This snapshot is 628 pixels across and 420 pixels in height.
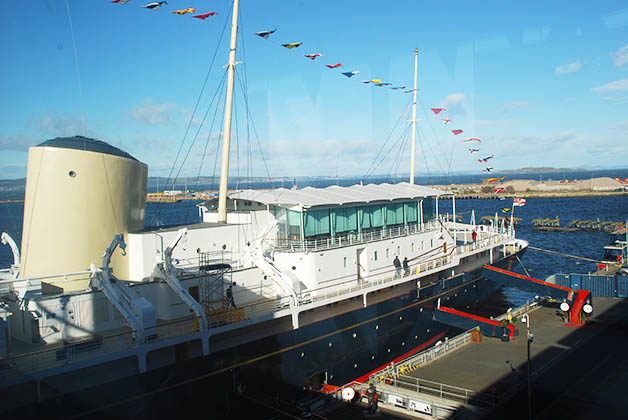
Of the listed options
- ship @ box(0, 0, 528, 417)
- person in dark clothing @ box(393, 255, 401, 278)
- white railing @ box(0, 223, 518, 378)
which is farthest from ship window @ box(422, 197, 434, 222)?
person in dark clothing @ box(393, 255, 401, 278)

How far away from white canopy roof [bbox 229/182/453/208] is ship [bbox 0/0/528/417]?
107 mm

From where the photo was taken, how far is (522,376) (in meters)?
14.9

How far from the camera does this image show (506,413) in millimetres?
12594

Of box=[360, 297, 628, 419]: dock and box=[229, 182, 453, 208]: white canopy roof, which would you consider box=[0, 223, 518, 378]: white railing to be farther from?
box=[229, 182, 453, 208]: white canopy roof

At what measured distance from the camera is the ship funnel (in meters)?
12.8

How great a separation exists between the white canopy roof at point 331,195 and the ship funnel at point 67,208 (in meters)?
5.92

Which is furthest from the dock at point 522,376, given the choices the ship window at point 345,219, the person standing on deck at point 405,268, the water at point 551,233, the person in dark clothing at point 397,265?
the water at point 551,233

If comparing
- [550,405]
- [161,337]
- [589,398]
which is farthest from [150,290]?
[589,398]

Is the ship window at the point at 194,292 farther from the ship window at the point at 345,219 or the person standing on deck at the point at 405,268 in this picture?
the person standing on deck at the point at 405,268

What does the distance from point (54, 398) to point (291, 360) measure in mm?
6747

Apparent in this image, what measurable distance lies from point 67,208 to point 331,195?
9.73 m

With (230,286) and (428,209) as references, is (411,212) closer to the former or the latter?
(428,209)

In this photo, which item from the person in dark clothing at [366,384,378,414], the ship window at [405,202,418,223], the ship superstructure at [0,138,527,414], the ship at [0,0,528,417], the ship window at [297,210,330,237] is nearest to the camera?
the ship at [0,0,528,417]

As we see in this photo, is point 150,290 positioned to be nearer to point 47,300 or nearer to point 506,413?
point 47,300
